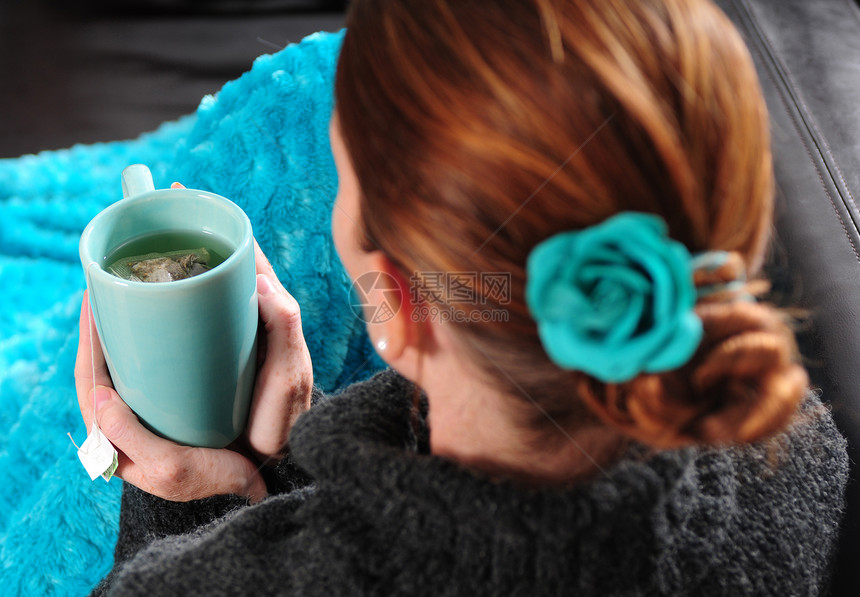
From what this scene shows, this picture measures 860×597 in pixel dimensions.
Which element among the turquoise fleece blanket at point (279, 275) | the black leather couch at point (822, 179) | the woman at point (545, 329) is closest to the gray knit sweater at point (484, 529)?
the woman at point (545, 329)

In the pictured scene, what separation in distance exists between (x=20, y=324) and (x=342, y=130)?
0.76m

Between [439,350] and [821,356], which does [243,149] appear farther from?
[821,356]

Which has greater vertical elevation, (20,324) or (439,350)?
(439,350)

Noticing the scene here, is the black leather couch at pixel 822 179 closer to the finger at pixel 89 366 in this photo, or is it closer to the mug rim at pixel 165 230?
the mug rim at pixel 165 230

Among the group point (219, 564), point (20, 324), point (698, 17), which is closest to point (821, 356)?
point (698, 17)

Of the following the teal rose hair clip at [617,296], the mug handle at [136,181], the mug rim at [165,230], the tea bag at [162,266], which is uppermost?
the teal rose hair clip at [617,296]

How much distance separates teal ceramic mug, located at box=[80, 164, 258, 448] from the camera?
0.49m

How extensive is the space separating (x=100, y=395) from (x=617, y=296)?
0.45 meters

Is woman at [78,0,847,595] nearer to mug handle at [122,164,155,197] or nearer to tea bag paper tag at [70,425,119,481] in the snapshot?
tea bag paper tag at [70,425,119,481]

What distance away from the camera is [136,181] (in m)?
0.60

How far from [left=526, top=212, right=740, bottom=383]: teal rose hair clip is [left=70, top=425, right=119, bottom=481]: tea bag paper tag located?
0.43 meters

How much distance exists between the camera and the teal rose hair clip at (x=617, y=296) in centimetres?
34

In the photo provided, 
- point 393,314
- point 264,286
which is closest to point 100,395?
point 264,286

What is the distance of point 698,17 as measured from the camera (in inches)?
15.2
